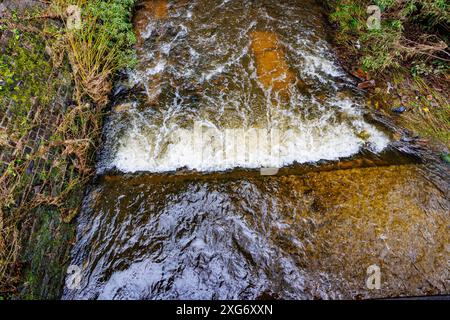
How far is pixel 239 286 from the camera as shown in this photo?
3330 mm

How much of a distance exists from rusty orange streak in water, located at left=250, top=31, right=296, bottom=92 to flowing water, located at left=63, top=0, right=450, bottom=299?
25 millimetres

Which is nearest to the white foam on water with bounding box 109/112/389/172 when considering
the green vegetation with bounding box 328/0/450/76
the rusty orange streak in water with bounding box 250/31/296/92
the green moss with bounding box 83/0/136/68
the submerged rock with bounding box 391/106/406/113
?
the submerged rock with bounding box 391/106/406/113

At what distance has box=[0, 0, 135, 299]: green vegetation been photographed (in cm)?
306

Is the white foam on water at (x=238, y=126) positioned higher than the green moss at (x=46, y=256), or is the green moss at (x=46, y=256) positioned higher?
the white foam on water at (x=238, y=126)

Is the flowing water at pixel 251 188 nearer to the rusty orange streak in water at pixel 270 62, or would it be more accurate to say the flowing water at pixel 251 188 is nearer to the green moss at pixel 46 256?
the rusty orange streak in water at pixel 270 62

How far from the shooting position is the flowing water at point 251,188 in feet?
11.1

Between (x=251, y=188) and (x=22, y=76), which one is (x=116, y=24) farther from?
(x=251, y=188)

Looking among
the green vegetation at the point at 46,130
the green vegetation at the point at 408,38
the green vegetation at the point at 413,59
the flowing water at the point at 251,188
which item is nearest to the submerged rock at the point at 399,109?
the green vegetation at the point at 413,59

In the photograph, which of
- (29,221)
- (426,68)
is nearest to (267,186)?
(29,221)

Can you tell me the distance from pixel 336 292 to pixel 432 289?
1.08m

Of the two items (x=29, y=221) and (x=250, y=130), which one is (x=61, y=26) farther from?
(x=250, y=130)

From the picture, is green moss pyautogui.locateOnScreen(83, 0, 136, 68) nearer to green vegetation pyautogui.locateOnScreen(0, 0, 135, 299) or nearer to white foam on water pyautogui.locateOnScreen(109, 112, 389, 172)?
green vegetation pyautogui.locateOnScreen(0, 0, 135, 299)

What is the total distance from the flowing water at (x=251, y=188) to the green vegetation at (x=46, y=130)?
0.31 m
